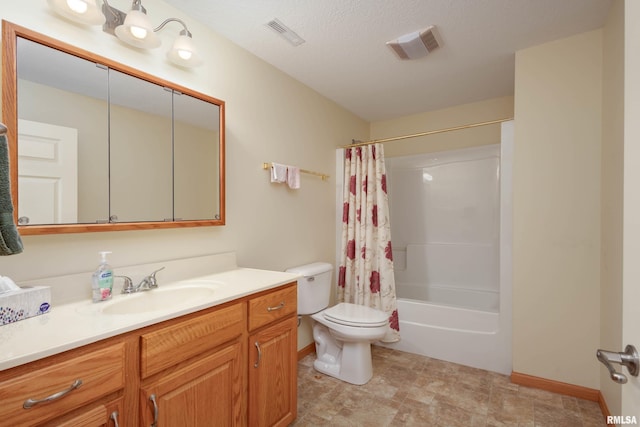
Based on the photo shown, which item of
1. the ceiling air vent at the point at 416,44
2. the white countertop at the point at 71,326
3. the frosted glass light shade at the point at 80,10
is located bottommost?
the white countertop at the point at 71,326

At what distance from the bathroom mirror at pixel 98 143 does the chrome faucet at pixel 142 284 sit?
24 cm

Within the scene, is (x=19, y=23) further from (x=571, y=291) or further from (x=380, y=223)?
(x=571, y=291)

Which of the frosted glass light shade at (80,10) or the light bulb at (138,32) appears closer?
the frosted glass light shade at (80,10)

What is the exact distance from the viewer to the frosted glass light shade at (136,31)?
1.31m

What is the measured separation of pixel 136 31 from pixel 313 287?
6.22 feet

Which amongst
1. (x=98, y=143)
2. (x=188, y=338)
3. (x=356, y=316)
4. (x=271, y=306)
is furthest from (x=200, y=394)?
(x=356, y=316)

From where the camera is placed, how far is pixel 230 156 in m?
1.90

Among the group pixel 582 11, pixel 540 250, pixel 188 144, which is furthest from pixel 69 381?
pixel 582 11

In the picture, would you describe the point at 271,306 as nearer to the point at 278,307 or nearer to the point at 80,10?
the point at 278,307

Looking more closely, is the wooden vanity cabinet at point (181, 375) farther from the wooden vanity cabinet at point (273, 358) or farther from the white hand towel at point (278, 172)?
the white hand towel at point (278, 172)

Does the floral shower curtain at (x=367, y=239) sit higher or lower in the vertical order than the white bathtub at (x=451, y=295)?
higher

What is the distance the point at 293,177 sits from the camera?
232cm

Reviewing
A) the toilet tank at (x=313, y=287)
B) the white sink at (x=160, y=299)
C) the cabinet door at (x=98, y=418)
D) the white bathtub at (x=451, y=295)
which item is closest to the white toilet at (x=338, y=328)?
the toilet tank at (x=313, y=287)

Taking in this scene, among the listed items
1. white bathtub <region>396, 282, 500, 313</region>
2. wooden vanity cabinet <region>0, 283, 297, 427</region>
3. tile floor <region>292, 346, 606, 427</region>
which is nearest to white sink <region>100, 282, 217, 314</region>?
wooden vanity cabinet <region>0, 283, 297, 427</region>
